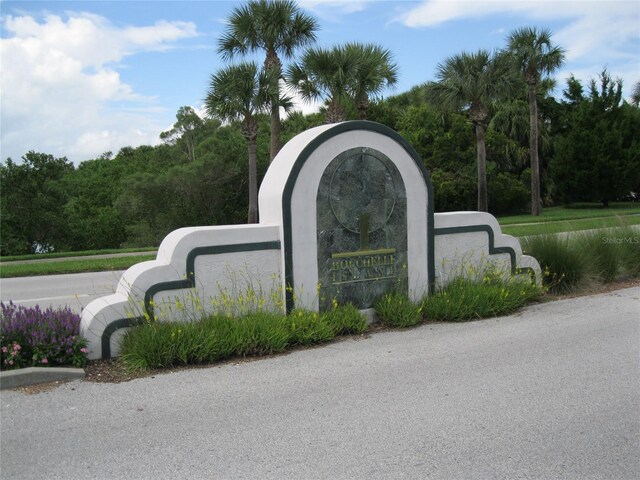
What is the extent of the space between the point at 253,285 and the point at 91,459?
126 inches

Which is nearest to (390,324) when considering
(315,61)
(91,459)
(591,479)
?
(591,479)

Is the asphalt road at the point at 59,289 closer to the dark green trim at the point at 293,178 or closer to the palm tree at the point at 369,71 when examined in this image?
the dark green trim at the point at 293,178

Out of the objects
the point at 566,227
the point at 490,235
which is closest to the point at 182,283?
the point at 490,235

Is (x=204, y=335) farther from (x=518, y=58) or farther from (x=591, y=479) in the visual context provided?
(x=518, y=58)

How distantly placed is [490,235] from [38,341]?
619 centimetres

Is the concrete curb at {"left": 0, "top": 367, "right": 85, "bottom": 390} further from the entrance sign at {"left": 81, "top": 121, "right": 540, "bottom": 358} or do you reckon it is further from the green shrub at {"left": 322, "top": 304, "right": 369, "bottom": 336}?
the green shrub at {"left": 322, "top": 304, "right": 369, "bottom": 336}

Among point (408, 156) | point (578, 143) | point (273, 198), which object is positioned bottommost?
point (273, 198)

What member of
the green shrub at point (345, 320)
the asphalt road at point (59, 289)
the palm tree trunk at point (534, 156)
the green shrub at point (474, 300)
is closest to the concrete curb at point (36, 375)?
the green shrub at point (345, 320)

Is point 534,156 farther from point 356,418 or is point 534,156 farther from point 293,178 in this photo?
point 356,418

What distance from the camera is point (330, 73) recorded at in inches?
894

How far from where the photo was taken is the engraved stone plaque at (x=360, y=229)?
7359 millimetres

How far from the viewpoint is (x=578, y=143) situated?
37.8 metres

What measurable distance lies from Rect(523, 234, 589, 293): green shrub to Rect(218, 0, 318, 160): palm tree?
15.7 meters

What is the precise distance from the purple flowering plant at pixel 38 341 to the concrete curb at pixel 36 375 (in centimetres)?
15
